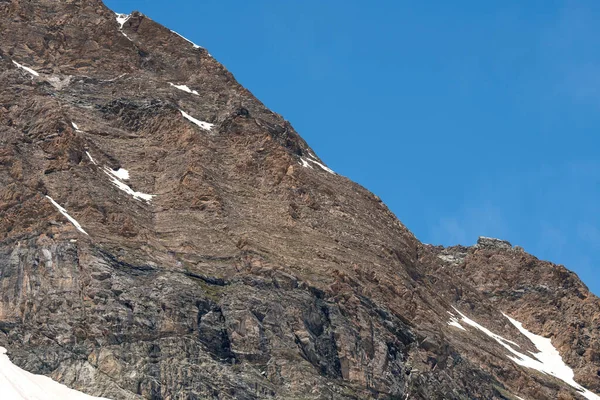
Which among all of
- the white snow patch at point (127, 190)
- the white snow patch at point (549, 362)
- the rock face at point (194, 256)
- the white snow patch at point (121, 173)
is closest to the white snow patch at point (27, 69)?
the rock face at point (194, 256)

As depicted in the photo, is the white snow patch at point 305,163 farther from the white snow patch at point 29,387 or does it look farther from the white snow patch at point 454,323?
the white snow patch at point 29,387

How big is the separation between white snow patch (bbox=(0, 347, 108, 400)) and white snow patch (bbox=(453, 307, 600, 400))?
145ft

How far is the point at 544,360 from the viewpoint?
128875 millimetres

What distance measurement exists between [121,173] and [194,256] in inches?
571

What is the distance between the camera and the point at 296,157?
129 m

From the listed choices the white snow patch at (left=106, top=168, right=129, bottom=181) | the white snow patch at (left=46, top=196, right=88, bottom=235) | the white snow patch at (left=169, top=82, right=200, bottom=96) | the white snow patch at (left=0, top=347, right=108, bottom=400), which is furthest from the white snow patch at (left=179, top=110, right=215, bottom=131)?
the white snow patch at (left=0, top=347, right=108, bottom=400)

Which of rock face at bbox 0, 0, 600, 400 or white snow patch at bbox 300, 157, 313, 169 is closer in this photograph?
rock face at bbox 0, 0, 600, 400

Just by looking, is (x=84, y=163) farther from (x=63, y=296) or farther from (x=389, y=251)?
(x=389, y=251)

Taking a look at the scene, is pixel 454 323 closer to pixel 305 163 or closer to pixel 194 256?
pixel 305 163

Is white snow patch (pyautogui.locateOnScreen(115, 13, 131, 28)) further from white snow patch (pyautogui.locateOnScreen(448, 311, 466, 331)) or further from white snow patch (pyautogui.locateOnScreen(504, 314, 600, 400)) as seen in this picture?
white snow patch (pyautogui.locateOnScreen(504, 314, 600, 400))

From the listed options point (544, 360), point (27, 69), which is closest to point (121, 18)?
point (27, 69)

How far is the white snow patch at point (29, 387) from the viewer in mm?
86250

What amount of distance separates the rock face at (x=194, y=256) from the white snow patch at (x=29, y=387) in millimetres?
778

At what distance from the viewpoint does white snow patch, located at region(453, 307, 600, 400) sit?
122 m
